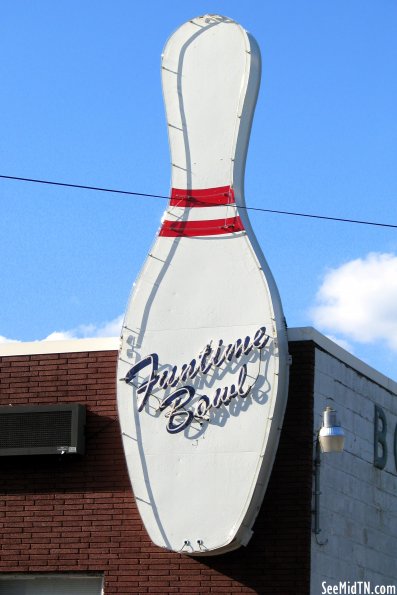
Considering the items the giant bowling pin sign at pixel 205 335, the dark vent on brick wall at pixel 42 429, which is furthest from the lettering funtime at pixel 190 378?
the dark vent on brick wall at pixel 42 429

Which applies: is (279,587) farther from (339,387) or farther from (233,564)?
(339,387)

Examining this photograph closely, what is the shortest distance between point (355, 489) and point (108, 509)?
3375 millimetres

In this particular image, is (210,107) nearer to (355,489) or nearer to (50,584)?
(355,489)

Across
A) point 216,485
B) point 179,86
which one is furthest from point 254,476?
point 179,86

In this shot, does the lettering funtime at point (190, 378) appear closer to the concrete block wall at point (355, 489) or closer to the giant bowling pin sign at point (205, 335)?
the giant bowling pin sign at point (205, 335)

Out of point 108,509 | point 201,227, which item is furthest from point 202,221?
point 108,509

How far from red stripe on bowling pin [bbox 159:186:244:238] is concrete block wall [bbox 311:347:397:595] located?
6.64 ft

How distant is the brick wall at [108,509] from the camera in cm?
1750

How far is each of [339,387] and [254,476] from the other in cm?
221

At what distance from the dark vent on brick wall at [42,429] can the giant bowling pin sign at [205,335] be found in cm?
78

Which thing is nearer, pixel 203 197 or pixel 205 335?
pixel 205 335

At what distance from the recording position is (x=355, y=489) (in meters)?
19.1

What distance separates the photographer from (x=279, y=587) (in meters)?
17.3

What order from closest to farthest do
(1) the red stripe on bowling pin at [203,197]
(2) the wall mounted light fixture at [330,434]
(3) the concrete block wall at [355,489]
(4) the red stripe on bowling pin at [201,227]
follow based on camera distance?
(2) the wall mounted light fixture at [330,434], (3) the concrete block wall at [355,489], (4) the red stripe on bowling pin at [201,227], (1) the red stripe on bowling pin at [203,197]
